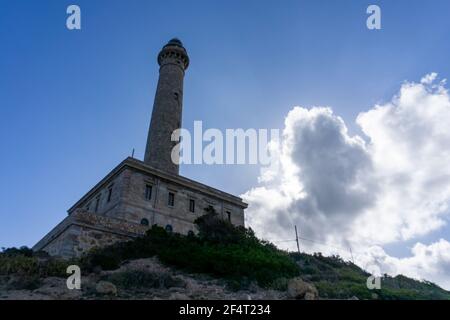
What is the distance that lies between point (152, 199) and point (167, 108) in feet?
34.7

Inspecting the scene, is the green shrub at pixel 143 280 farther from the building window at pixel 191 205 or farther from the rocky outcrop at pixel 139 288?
the building window at pixel 191 205

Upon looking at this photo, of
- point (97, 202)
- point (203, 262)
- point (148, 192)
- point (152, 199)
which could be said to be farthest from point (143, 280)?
point (97, 202)

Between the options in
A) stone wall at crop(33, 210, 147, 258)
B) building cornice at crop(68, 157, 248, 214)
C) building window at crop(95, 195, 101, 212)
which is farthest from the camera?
building window at crop(95, 195, 101, 212)

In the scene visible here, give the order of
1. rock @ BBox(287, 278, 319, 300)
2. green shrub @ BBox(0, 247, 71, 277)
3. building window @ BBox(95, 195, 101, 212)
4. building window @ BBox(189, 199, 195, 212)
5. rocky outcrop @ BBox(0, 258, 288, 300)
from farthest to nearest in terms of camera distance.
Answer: building window @ BBox(189, 199, 195, 212) < building window @ BBox(95, 195, 101, 212) < green shrub @ BBox(0, 247, 71, 277) < rock @ BBox(287, 278, 319, 300) < rocky outcrop @ BBox(0, 258, 288, 300)

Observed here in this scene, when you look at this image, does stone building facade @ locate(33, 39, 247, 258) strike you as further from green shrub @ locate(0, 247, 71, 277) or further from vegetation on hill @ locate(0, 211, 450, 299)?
green shrub @ locate(0, 247, 71, 277)

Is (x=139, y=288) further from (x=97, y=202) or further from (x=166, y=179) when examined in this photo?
(x=97, y=202)

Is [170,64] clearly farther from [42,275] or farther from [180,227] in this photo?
[42,275]

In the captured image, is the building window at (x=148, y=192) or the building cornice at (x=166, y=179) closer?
the building cornice at (x=166, y=179)

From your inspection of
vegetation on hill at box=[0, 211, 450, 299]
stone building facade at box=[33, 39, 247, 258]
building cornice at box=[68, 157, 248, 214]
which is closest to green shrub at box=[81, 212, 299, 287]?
vegetation on hill at box=[0, 211, 450, 299]

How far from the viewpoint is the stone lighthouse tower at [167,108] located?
29766 millimetres

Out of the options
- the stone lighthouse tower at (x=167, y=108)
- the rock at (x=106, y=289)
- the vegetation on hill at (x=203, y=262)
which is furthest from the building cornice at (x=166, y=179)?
the rock at (x=106, y=289)

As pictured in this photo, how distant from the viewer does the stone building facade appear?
1864cm
